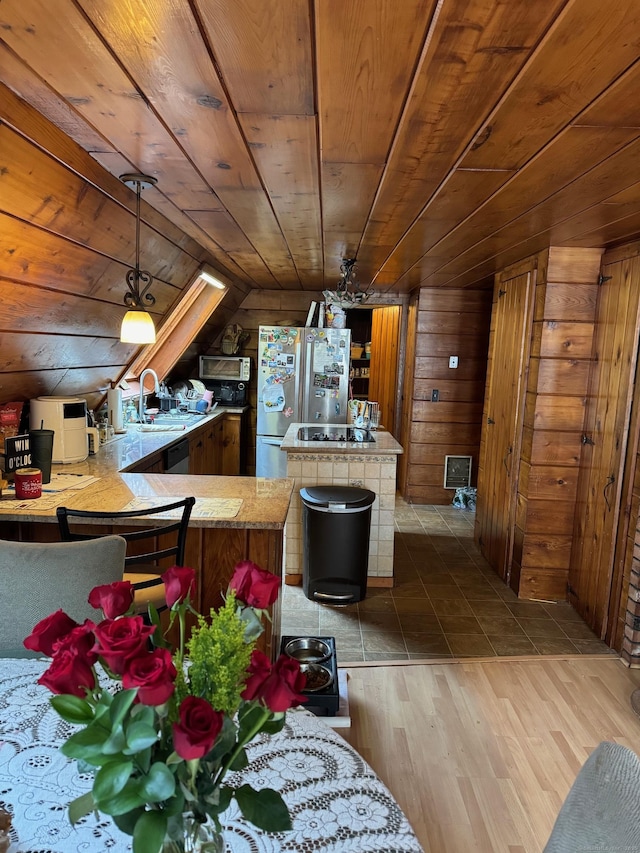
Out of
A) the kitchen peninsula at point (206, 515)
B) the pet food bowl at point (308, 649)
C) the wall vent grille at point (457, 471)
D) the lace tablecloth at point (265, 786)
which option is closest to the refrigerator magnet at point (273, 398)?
the wall vent grille at point (457, 471)

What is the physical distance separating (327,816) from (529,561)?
290 cm

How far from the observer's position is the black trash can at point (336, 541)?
3.35 metres

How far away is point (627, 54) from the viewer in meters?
1.16

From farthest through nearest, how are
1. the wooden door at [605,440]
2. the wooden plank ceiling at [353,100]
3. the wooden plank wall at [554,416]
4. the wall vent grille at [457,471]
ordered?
the wall vent grille at [457,471], the wooden plank wall at [554,416], the wooden door at [605,440], the wooden plank ceiling at [353,100]

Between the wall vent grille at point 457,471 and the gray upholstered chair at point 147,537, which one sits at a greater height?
the gray upholstered chair at point 147,537

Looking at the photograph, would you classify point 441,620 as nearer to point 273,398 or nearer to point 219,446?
point 273,398

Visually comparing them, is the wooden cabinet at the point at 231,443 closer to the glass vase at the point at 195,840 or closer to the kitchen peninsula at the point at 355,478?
the kitchen peninsula at the point at 355,478

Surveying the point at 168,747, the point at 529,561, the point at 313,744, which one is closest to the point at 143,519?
the point at 313,744

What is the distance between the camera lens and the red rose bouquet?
60cm

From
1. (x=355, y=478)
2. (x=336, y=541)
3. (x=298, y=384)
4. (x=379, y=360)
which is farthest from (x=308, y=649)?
(x=379, y=360)

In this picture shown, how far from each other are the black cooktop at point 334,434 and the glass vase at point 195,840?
10.5ft

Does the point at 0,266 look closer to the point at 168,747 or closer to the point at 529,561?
the point at 168,747

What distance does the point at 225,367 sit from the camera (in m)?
6.42

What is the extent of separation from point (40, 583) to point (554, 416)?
293 cm
